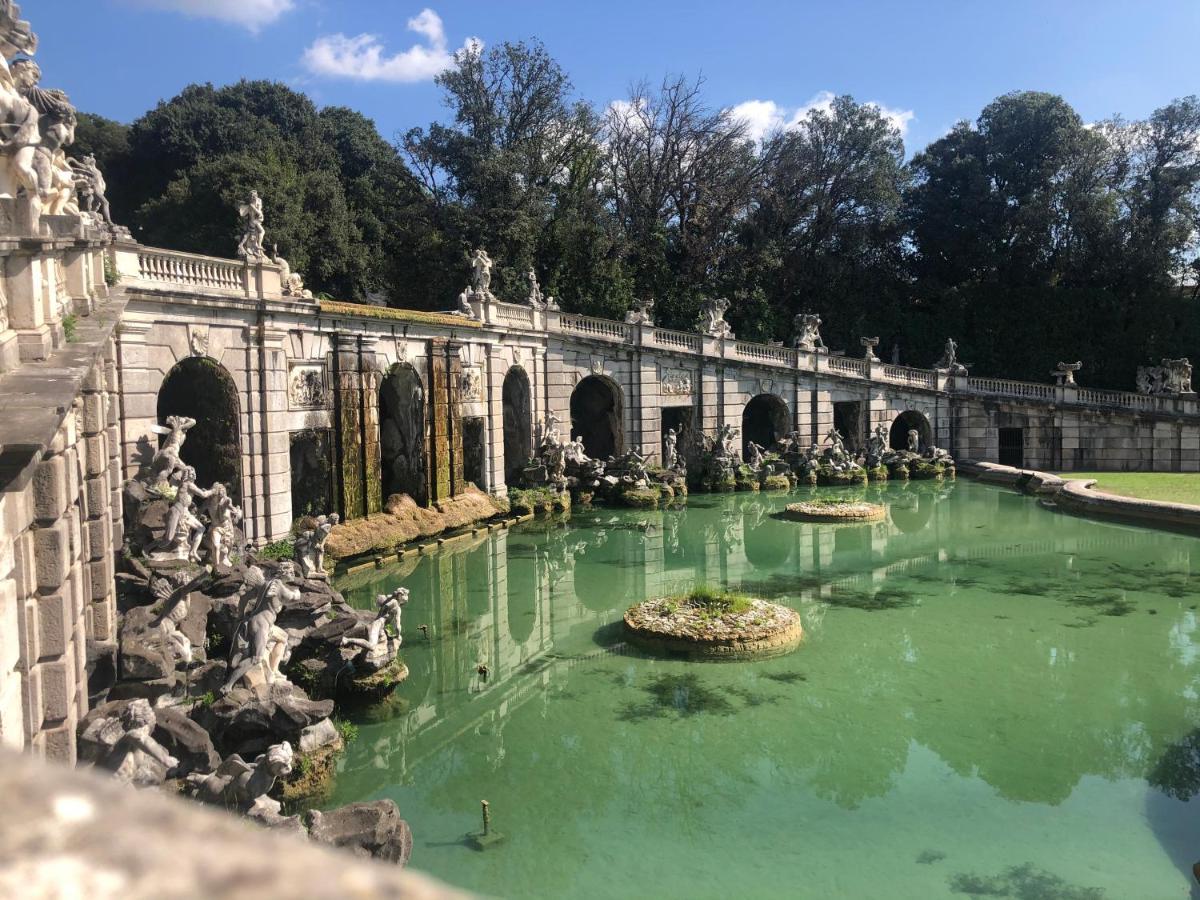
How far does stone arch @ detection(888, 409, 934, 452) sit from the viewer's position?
121 ft

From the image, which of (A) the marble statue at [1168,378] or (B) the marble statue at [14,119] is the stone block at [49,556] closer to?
(B) the marble statue at [14,119]

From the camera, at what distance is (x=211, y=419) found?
1978 centimetres

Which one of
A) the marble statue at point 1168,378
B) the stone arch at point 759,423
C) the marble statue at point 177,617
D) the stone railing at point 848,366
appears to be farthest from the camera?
the stone arch at point 759,423

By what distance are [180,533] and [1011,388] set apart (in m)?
31.8

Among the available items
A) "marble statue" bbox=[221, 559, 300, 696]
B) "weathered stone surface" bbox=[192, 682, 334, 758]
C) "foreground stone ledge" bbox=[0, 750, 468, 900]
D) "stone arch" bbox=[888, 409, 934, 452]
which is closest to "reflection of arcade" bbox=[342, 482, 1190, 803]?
"weathered stone surface" bbox=[192, 682, 334, 758]

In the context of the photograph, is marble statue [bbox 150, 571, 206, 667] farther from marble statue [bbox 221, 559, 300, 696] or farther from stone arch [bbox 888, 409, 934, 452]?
stone arch [bbox 888, 409, 934, 452]

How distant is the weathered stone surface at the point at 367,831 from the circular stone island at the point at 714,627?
6474mm

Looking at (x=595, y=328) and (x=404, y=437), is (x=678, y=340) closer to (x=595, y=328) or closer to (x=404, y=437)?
(x=595, y=328)

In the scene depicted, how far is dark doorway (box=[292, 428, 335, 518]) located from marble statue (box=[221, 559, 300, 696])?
406 inches

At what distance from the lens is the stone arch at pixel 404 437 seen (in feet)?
80.1

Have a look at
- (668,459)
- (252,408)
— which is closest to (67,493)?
(252,408)

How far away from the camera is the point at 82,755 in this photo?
8.41 m

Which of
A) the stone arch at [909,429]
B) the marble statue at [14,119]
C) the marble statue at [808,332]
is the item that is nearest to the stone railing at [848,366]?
the marble statue at [808,332]

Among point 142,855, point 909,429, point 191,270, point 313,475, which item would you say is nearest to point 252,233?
point 191,270
